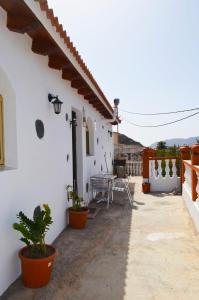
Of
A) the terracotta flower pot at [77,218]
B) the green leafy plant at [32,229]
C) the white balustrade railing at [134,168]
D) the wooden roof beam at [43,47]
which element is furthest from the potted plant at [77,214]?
the white balustrade railing at [134,168]

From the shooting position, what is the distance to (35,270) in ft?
11.2

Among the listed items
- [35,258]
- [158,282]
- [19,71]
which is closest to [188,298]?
[158,282]

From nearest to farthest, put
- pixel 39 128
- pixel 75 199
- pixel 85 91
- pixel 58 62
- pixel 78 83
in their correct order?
pixel 39 128
pixel 58 62
pixel 75 199
pixel 78 83
pixel 85 91

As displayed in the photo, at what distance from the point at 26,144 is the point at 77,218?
2.45 meters

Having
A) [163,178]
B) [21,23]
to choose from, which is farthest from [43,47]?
[163,178]

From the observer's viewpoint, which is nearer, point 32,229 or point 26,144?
point 32,229

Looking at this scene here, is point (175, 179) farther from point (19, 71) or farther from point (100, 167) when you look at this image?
point (19, 71)

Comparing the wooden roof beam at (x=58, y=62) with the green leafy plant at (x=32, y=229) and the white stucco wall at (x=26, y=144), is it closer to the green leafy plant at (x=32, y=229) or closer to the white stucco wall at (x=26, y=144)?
the white stucco wall at (x=26, y=144)

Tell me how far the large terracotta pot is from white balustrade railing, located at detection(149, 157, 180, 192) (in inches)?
291

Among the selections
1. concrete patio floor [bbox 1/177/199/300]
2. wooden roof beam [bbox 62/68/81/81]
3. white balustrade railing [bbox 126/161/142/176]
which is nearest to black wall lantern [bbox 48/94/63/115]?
wooden roof beam [bbox 62/68/81/81]

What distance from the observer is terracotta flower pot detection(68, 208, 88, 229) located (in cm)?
588

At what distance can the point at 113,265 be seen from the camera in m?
4.08

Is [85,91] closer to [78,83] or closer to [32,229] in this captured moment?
[78,83]

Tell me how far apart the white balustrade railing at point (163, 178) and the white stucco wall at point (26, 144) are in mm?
5117
